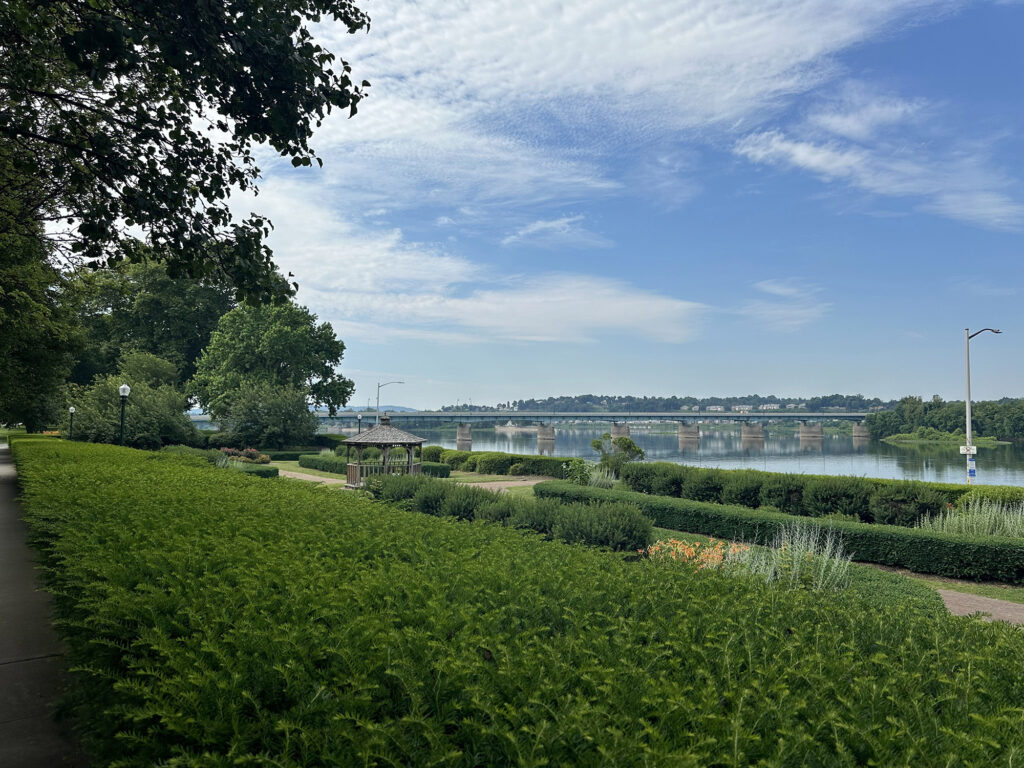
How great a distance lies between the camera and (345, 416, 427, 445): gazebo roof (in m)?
23.3

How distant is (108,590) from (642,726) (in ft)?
10.1

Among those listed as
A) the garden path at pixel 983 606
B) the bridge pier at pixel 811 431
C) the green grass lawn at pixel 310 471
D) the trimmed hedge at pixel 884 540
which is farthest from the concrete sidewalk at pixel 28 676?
the bridge pier at pixel 811 431

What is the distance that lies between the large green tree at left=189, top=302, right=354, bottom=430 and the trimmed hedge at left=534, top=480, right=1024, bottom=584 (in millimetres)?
33496

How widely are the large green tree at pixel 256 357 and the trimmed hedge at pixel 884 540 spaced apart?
110ft

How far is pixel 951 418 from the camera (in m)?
76.5

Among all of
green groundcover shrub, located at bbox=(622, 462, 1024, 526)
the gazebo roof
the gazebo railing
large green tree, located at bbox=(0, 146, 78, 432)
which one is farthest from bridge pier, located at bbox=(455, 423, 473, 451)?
green groundcover shrub, located at bbox=(622, 462, 1024, 526)

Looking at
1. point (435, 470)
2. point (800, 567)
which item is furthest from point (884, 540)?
point (435, 470)

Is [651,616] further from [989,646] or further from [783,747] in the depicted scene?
[989,646]

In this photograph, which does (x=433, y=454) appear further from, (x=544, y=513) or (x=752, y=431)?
(x=752, y=431)

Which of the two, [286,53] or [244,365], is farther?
[244,365]

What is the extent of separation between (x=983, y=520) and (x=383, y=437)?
17649 mm

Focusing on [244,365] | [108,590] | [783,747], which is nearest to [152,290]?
[244,365]

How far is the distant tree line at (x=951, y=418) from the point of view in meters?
72.4

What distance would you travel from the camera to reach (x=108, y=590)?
144 inches
